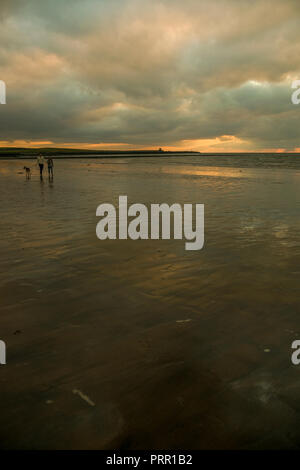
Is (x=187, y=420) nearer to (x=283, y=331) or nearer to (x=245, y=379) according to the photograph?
(x=245, y=379)

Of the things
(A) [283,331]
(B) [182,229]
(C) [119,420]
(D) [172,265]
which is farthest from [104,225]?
(C) [119,420]

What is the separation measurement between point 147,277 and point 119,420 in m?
3.74

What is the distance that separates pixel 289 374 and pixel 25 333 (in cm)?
368

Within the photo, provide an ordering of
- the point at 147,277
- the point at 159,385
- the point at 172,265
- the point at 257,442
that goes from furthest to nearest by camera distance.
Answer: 1. the point at 172,265
2. the point at 147,277
3. the point at 159,385
4. the point at 257,442

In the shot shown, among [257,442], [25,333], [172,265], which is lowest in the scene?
[257,442]

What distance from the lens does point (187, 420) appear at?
3.10 m

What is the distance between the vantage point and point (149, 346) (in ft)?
14.0

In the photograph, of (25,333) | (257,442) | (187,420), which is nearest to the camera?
(257,442)

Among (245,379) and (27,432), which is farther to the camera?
(245,379)

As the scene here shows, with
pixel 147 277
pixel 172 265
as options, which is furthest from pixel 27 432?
pixel 172 265

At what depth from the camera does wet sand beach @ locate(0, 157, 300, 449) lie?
3021mm

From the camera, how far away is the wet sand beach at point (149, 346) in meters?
3.02

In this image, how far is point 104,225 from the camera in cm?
1145

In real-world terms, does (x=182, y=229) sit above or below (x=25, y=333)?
above
